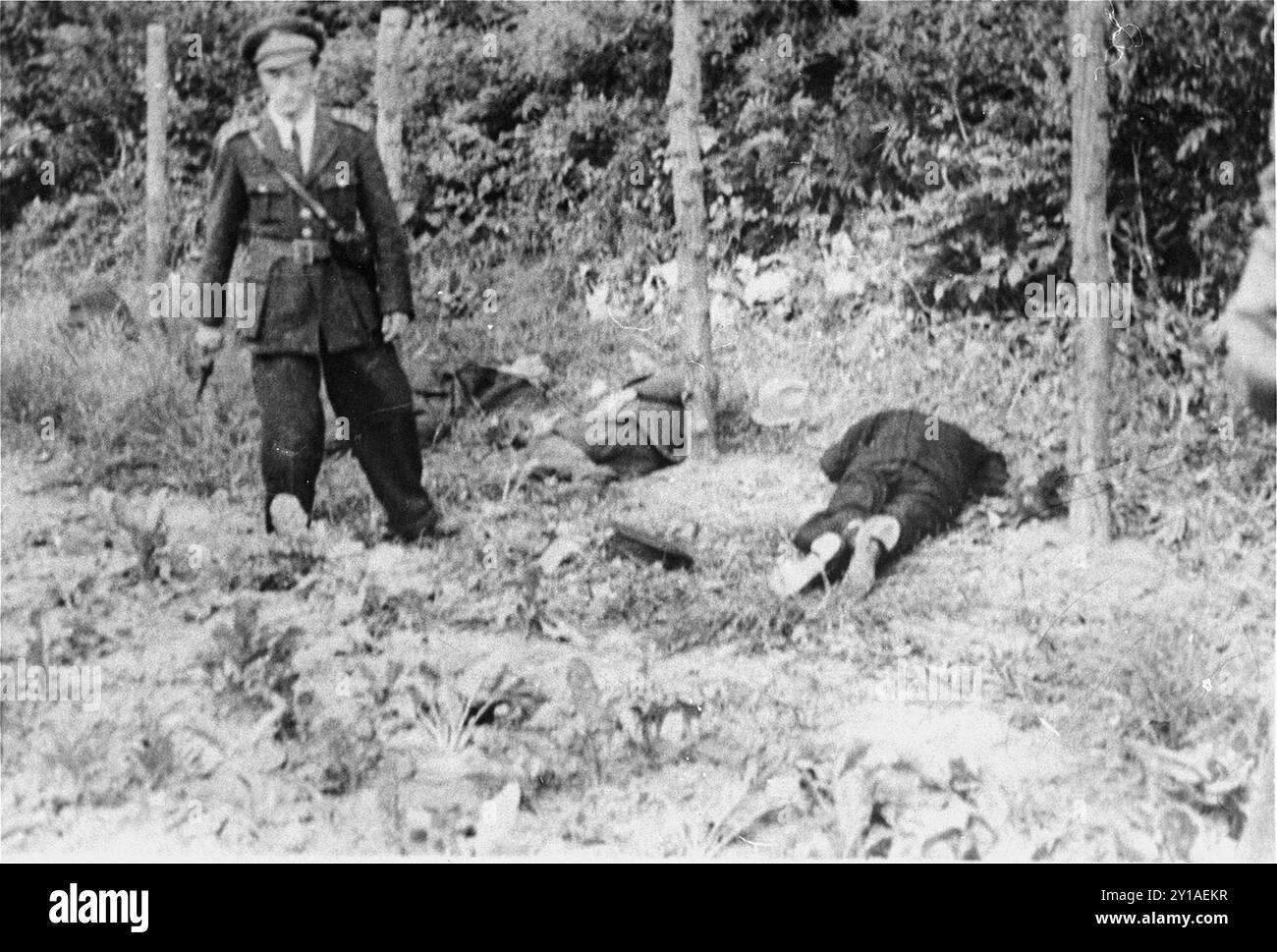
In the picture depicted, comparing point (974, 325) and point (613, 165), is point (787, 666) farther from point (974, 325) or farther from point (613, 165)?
point (613, 165)

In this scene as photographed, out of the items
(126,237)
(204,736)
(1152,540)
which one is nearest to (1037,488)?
(1152,540)

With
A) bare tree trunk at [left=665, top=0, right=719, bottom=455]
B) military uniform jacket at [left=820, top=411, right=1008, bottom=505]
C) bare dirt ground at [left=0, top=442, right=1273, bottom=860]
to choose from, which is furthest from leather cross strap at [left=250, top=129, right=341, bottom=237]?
military uniform jacket at [left=820, top=411, right=1008, bottom=505]

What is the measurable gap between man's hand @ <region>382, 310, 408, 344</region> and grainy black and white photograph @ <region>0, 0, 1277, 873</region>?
0.06 meters

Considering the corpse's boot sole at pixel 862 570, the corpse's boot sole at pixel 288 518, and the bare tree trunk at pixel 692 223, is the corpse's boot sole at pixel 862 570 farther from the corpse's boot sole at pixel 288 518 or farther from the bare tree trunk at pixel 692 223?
the corpse's boot sole at pixel 288 518

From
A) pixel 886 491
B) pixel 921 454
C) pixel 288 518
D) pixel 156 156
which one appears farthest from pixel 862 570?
pixel 156 156

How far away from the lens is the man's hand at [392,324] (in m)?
5.55

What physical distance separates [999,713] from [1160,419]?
1.25m

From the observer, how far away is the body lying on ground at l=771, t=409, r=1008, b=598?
5.46m

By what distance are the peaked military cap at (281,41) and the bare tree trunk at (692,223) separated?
4.16ft

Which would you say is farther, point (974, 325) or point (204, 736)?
point (974, 325)

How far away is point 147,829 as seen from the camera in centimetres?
502

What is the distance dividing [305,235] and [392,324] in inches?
16.6

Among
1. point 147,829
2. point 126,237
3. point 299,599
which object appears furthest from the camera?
point 126,237

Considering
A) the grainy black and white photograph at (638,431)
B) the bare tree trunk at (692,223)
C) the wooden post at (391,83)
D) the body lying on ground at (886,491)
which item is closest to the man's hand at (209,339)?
the grainy black and white photograph at (638,431)
